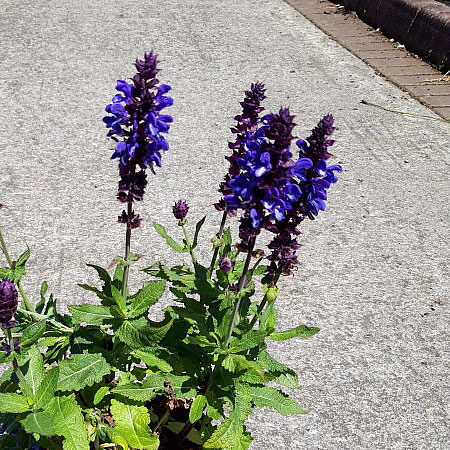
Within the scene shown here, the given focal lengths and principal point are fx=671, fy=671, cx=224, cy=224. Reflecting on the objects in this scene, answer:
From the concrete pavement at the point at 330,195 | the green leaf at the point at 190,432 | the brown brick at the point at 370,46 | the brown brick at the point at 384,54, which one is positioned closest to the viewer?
the green leaf at the point at 190,432

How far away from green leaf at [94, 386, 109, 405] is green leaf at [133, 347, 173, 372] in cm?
20

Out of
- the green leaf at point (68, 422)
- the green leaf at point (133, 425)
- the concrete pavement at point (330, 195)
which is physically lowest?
the concrete pavement at point (330, 195)

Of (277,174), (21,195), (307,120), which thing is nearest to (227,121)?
(307,120)

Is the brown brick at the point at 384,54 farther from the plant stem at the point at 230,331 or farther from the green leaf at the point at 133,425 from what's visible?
the green leaf at the point at 133,425

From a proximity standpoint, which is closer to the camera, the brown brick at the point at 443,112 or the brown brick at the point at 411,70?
the brown brick at the point at 443,112

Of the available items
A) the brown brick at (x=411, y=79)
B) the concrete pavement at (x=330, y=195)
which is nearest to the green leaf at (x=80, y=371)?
the concrete pavement at (x=330, y=195)

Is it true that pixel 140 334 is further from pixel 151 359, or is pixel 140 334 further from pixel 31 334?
pixel 31 334

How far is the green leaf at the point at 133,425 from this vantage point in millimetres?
2258

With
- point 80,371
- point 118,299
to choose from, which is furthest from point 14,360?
point 118,299

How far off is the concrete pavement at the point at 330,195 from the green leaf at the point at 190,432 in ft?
1.70

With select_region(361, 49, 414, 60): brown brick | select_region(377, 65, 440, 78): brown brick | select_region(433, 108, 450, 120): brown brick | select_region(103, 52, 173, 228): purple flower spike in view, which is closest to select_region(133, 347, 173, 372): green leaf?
select_region(103, 52, 173, 228): purple flower spike

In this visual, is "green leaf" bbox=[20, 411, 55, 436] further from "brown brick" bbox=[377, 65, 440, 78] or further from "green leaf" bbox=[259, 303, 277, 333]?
"brown brick" bbox=[377, 65, 440, 78]

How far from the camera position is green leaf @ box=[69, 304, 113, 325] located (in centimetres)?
216

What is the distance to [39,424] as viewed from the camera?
6.19 feet
